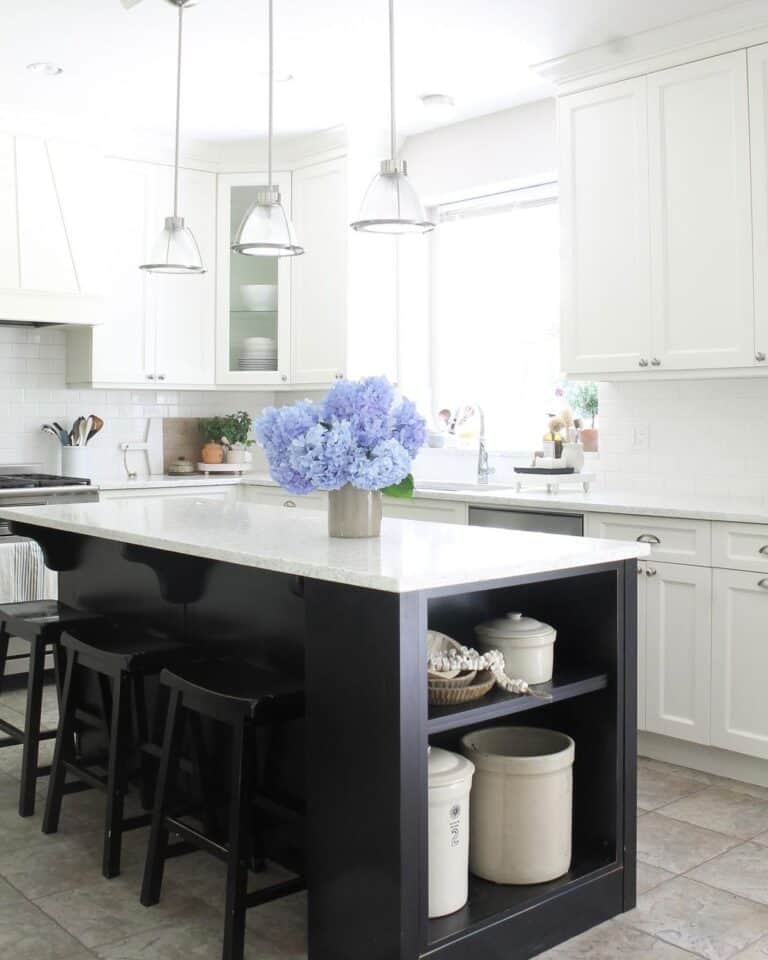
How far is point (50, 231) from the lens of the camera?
519cm

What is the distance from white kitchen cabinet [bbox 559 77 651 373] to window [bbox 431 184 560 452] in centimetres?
73

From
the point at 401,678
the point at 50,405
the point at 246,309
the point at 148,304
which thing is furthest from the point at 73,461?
the point at 401,678

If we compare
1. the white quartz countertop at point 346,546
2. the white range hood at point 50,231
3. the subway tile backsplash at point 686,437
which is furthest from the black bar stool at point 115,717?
the white range hood at point 50,231

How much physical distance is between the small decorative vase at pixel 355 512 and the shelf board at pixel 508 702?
1.77ft

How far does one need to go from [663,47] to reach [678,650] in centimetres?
227

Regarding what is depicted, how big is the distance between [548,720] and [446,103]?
128 inches

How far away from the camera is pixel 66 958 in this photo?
8.00 ft

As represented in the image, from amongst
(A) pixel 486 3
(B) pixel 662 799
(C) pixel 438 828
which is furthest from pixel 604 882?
(A) pixel 486 3

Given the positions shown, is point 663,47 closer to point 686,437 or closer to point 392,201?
point 686,437

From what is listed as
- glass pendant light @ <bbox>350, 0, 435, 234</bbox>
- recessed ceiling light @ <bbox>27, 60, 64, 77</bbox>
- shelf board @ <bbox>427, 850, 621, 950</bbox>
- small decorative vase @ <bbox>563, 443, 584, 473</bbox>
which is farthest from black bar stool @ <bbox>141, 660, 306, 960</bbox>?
recessed ceiling light @ <bbox>27, 60, 64, 77</bbox>

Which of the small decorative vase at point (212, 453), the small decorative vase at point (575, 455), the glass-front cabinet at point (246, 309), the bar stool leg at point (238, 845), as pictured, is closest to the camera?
the bar stool leg at point (238, 845)

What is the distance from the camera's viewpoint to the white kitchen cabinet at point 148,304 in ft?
17.9

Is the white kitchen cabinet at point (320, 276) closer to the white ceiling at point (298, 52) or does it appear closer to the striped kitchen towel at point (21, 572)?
the white ceiling at point (298, 52)

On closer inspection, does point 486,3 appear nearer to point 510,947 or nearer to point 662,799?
point 662,799
